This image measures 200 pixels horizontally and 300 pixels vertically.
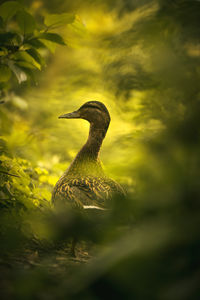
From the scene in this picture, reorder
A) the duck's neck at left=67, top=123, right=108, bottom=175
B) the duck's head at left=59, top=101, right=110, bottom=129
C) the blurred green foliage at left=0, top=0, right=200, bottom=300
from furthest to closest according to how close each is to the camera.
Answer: the duck's head at left=59, top=101, right=110, bottom=129 < the duck's neck at left=67, top=123, right=108, bottom=175 < the blurred green foliage at left=0, top=0, right=200, bottom=300

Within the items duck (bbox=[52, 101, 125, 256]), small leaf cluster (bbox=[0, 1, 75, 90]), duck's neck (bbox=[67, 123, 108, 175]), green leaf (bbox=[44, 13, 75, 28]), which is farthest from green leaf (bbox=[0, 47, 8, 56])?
duck's neck (bbox=[67, 123, 108, 175])

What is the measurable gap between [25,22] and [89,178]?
0.61m

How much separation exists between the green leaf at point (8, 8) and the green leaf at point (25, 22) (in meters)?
0.01

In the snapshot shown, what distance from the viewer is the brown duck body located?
89cm

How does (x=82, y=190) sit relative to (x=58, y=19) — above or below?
below

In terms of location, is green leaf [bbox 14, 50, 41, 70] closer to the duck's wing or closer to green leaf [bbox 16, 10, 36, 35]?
green leaf [bbox 16, 10, 36, 35]

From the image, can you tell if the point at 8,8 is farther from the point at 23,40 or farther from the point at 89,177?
the point at 89,177

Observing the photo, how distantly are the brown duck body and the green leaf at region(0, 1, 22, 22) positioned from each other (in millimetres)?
496

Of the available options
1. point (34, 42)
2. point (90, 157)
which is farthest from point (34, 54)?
point (90, 157)

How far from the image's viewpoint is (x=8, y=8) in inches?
21.4

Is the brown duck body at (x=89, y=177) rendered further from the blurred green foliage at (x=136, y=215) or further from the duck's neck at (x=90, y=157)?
the blurred green foliage at (x=136, y=215)

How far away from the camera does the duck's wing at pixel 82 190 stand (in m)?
0.89

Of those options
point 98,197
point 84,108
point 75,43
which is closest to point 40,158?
point 84,108

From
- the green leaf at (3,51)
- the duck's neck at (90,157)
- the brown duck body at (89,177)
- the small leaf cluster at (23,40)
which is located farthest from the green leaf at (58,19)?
the duck's neck at (90,157)
